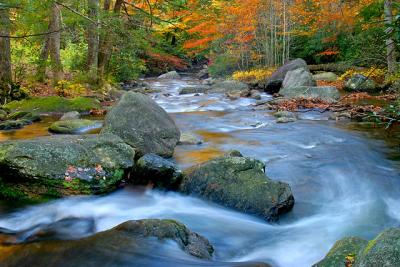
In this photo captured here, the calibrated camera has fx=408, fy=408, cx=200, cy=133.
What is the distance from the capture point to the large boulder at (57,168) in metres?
4.78

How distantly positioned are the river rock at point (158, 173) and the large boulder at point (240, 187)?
14cm

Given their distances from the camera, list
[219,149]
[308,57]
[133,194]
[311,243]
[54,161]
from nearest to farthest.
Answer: [311,243] < [54,161] < [133,194] < [219,149] < [308,57]

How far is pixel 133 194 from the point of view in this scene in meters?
5.24

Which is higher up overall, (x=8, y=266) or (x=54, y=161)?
(x=54, y=161)


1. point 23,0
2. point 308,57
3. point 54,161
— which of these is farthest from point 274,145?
point 308,57

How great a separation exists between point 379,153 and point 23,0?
641 centimetres

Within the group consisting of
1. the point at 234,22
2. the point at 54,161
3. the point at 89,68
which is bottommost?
the point at 54,161

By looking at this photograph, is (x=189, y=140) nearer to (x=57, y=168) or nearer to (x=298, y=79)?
(x=57, y=168)

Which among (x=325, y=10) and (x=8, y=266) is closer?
(x=8, y=266)

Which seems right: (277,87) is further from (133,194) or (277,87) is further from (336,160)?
(133,194)

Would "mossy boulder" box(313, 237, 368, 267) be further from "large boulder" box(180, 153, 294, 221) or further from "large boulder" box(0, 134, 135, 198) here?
"large boulder" box(0, 134, 135, 198)

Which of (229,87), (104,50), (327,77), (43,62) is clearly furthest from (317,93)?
(43,62)

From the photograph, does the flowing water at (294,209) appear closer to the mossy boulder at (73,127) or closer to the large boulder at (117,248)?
the large boulder at (117,248)

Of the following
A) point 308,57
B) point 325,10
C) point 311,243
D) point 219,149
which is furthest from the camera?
point 308,57
